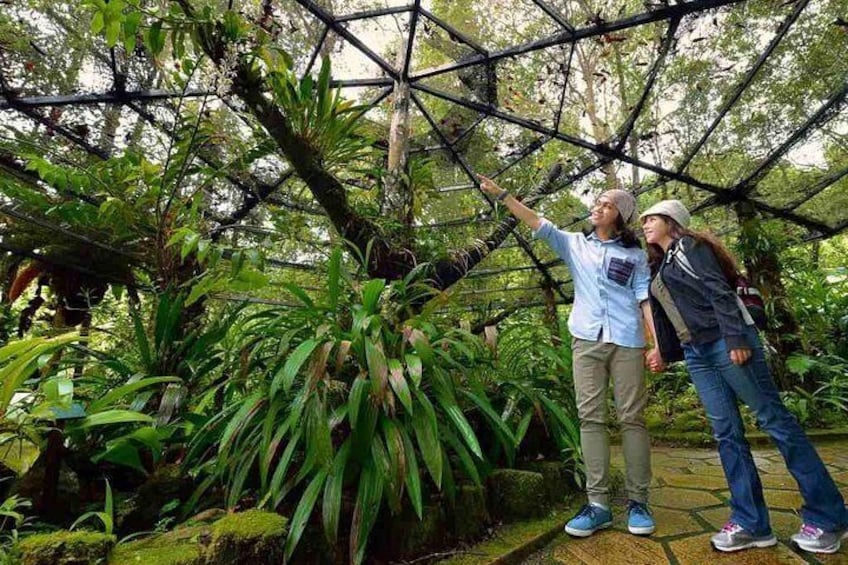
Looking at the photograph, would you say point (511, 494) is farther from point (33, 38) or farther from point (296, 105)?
point (33, 38)

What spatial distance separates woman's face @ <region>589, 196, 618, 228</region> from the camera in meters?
1.99

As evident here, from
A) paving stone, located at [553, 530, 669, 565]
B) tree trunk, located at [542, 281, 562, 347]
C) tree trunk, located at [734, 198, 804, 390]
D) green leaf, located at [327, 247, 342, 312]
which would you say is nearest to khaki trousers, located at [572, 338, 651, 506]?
paving stone, located at [553, 530, 669, 565]

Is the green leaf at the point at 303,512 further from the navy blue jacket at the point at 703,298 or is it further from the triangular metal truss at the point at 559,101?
the triangular metal truss at the point at 559,101

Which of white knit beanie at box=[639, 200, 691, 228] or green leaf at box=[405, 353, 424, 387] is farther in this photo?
white knit beanie at box=[639, 200, 691, 228]

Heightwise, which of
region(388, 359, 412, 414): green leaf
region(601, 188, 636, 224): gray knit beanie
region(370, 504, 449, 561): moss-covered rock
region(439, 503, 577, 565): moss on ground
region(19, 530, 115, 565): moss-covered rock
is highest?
region(601, 188, 636, 224): gray knit beanie

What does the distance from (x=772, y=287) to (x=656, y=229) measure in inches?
138

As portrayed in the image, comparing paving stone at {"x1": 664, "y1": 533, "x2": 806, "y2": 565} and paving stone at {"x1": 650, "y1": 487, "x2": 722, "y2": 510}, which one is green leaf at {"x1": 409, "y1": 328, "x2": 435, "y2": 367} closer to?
paving stone at {"x1": 664, "y1": 533, "x2": 806, "y2": 565}

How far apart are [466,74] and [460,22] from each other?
0.74 meters

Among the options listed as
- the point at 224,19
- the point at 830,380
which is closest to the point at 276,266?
the point at 224,19

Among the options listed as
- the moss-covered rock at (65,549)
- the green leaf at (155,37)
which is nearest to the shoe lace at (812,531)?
the moss-covered rock at (65,549)

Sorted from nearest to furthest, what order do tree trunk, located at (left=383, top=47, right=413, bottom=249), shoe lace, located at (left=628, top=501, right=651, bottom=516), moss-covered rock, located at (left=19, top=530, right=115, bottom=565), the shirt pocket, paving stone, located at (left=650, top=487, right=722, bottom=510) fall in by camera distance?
moss-covered rock, located at (left=19, top=530, right=115, bottom=565), shoe lace, located at (left=628, top=501, right=651, bottom=516), the shirt pocket, paving stone, located at (left=650, top=487, right=722, bottom=510), tree trunk, located at (left=383, top=47, right=413, bottom=249)

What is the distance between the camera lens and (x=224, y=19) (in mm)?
1841

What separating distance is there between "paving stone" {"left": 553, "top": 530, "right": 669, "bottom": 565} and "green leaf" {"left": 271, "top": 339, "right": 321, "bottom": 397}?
3.76 ft

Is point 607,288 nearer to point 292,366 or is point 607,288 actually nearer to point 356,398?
point 356,398
